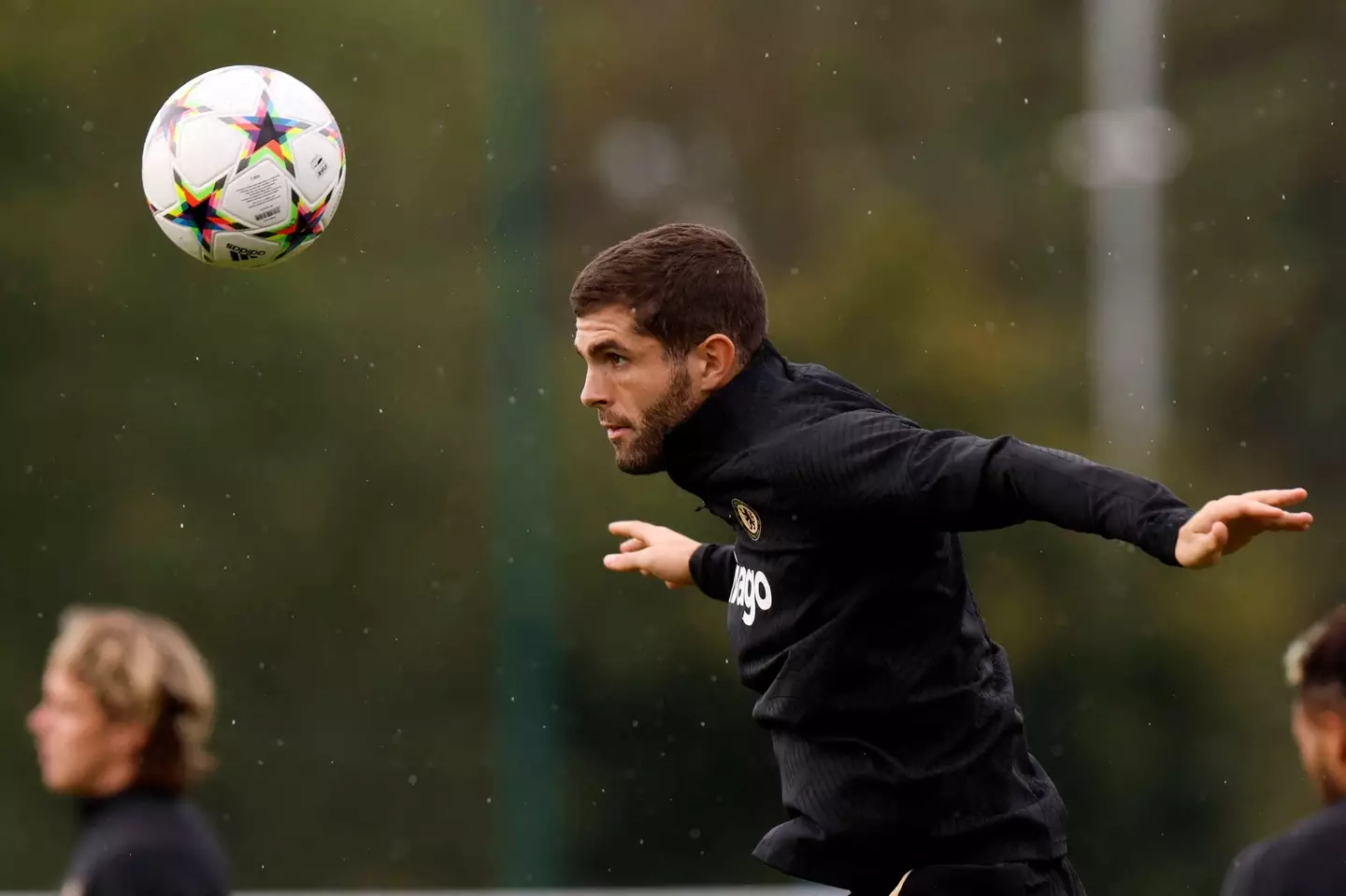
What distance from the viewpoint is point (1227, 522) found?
3.33 m

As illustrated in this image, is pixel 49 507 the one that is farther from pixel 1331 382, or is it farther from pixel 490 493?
pixel 1331 382

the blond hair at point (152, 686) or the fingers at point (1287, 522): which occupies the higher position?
the fingers at point (1287, 522)

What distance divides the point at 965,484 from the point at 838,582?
481 mm

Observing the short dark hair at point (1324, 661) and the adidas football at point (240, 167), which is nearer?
the short dark hair at point (1324, 661)

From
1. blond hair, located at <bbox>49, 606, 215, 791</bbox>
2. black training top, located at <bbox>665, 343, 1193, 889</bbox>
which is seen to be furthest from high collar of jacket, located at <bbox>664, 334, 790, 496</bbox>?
blond hair, located at <bbox>49, 606, 215, 791</bbox>

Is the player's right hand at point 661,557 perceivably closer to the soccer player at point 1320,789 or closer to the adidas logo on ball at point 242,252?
the adidas logo on ball at point 242,252

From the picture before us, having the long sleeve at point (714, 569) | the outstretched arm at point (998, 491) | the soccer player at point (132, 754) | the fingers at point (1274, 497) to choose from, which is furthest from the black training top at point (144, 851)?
the fingers at point (1274, 497)

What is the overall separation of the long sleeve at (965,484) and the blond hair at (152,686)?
66.4 inches

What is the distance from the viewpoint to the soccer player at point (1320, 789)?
433cm

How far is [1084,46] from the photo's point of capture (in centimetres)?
1339

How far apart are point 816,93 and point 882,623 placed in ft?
29.0

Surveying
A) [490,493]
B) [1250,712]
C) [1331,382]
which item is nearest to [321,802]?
[490,493]

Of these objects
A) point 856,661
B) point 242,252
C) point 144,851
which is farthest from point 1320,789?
point 242,252

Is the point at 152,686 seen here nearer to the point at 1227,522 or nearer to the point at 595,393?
the point at 595,393
